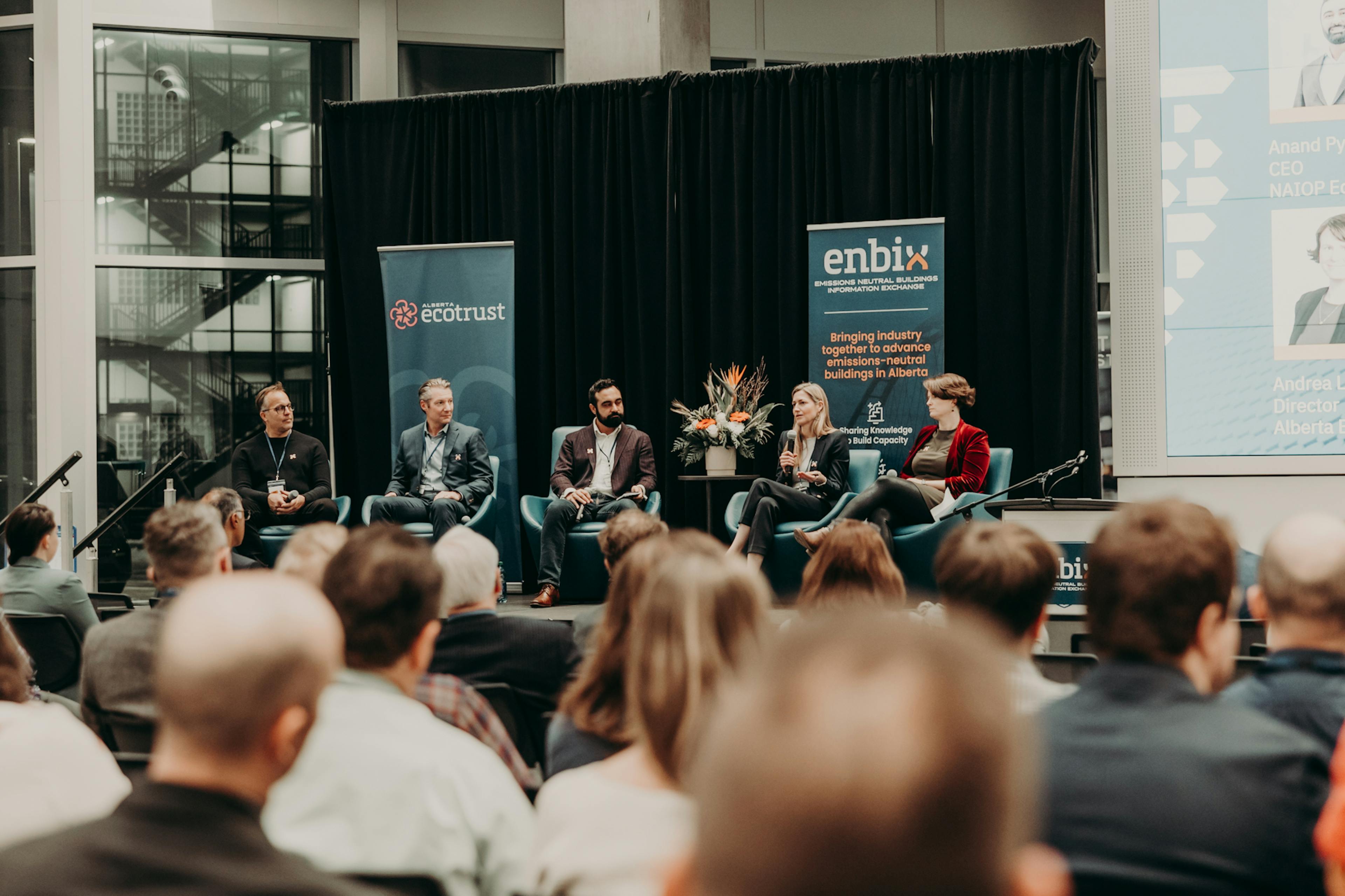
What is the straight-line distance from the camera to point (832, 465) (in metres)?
5.93

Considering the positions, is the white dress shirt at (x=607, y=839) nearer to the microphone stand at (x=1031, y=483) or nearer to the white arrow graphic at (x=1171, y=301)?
the microphone stand at (x=1031, y=483)

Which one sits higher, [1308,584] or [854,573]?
[1308,584]

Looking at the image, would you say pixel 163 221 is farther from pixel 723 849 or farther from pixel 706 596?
pixel 723 849

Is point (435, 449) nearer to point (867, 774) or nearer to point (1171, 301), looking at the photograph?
point (1171, 301)

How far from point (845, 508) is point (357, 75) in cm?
466

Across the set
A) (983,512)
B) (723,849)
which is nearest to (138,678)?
(723,849)

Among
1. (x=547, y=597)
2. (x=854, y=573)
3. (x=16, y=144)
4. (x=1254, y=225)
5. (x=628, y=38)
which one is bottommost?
(x=547, y=597)

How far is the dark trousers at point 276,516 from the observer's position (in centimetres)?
603

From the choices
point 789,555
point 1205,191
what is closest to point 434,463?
point 789,555

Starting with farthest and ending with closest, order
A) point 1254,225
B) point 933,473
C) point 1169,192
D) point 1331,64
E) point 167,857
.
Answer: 1. point 933,473
2. point 1169,192
3. point 1254,225
4. point 1331,64
5. point 167,857

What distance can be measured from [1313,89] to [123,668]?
5.39 m

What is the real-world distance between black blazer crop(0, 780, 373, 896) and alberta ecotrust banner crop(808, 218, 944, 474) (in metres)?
5.78

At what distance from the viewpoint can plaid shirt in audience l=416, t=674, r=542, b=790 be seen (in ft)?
5.98

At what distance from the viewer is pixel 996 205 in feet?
21.4
